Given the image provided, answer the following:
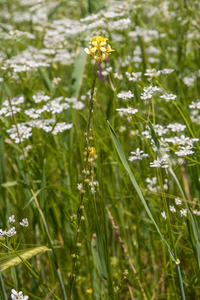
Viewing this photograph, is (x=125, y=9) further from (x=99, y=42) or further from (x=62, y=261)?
(x=62, y=261)

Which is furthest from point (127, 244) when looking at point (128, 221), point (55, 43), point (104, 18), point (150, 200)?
point (55, 43)

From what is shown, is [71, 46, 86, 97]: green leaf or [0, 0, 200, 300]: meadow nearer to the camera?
[0, 0, 200, 300]: meadow

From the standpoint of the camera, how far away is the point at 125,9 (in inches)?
76.6

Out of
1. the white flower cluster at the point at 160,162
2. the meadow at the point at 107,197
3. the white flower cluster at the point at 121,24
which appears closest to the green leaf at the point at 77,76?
the meadow at the point at 107,197

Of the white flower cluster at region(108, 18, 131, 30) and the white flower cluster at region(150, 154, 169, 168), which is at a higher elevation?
the white flower cluster at region(108, 18, 131, 30)

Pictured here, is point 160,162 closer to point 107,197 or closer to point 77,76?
point 107,197

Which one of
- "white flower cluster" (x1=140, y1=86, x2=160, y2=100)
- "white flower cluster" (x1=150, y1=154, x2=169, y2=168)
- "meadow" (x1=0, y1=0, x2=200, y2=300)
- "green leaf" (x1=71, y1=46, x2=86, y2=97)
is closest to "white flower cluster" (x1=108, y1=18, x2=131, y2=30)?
"meadow" (x1=0, y1=0, x2=200, y2=300)

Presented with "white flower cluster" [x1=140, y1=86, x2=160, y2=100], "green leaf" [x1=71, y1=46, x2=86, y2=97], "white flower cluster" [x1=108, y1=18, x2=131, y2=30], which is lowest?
"white flower cluster" [x1=140, y1=86, x2=160, y2=100]

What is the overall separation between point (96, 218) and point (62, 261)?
727mm

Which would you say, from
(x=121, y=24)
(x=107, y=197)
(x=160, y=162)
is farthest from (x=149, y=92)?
(x=121, y=24)

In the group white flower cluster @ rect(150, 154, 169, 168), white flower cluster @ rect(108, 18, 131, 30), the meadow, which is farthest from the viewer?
white flower cluster @ rect(108, 18, 131, 30)

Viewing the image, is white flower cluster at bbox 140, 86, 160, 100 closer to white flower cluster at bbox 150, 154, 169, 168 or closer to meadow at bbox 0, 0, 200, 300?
meadow at bbox 0, 0, 200, 300

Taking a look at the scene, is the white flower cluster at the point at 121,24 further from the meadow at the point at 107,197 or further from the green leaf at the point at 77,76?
the green leaf at the point at 77,76

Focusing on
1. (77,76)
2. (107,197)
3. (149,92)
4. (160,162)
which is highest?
(77,76)
